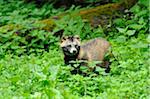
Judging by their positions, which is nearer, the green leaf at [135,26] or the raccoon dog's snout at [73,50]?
the raccoon dog's snout at [73,50]

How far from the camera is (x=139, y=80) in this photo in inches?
308

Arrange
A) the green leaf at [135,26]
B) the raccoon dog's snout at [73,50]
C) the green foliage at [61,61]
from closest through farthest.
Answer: the green foliage at [61,61] → the raccoon dog's snout at [73,50] → the green leaf at [135,26]

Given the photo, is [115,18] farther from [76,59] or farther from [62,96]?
[62,96]

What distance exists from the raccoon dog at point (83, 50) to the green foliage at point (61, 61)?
0.20 m

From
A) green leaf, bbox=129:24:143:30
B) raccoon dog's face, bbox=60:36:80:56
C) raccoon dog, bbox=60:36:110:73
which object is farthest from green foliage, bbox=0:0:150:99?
raccoon dog's face, bbox=60:36:80:56

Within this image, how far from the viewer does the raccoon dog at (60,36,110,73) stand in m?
9.33

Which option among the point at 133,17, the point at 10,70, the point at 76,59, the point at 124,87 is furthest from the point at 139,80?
the point at 133,17

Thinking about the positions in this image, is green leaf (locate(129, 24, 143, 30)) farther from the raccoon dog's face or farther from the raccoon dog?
the raccoon dog's face

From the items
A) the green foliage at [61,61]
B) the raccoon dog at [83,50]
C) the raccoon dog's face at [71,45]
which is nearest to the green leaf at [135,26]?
the green foliage at [61,61]

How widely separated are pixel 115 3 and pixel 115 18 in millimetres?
771

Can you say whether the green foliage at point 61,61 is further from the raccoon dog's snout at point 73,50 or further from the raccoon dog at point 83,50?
the raccoon dog's snout at point 73,50

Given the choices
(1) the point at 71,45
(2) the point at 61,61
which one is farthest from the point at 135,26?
(1) the point at 71,45

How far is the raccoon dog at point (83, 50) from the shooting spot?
9327 millimetres

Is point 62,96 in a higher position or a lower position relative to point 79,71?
higher
